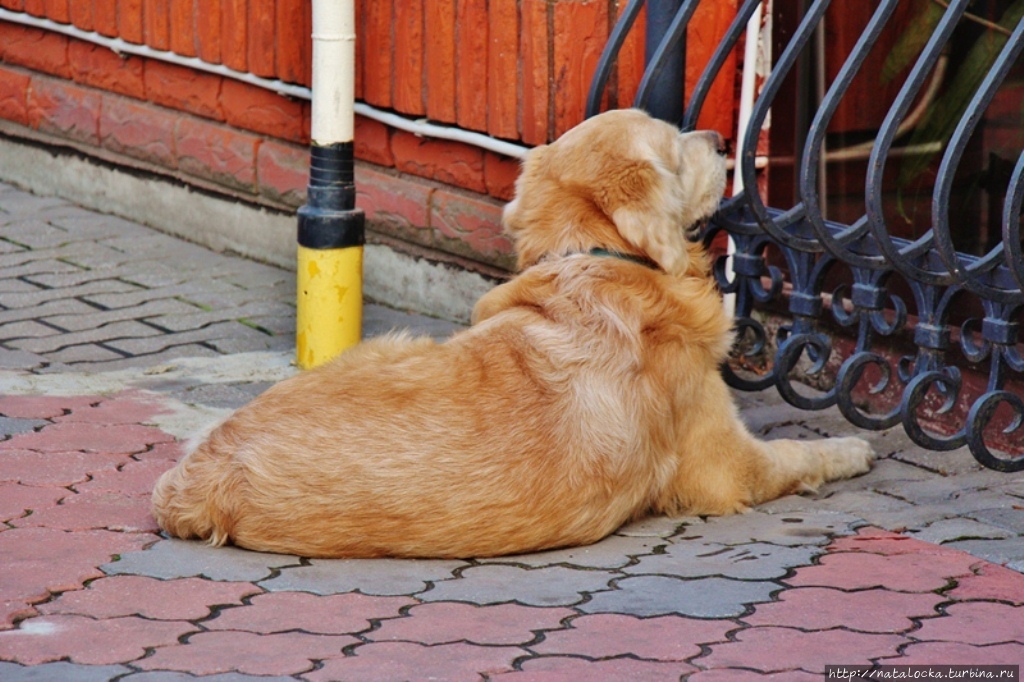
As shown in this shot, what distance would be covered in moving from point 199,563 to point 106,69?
5.05 meters

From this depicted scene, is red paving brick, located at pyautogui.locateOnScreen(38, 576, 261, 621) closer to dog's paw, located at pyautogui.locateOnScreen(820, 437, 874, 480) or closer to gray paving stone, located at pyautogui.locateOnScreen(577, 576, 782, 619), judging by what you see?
gray paving stone, located at pyautogui.locateOnScreen(577, 576, 782, 619)

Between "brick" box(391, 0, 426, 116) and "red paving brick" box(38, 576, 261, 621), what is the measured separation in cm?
317

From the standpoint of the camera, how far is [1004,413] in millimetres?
5000

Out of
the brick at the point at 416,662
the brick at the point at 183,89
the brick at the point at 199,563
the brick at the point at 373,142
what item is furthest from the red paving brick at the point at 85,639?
the brick at the point at 183,89

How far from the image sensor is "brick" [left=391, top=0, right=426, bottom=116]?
6.38 meters

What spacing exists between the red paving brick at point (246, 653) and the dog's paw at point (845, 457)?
1922 millimetres

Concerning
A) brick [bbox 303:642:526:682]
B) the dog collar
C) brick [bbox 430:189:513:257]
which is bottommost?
brick [bbox 303:642:526:682]

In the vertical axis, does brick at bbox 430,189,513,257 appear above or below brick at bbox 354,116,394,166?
below

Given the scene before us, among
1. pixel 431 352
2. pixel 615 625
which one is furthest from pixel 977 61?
pixel 615 625

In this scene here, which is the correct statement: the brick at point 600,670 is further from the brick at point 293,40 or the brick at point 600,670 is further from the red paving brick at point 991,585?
the brick at point 293,40

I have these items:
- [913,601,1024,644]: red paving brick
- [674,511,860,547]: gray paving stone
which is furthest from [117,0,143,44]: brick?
[913,601,1024,644]: red paving brick

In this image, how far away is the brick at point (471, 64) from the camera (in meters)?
6.04

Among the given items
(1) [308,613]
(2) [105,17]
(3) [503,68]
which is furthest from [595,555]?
(2) [105,17]

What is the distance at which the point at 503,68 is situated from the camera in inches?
235
